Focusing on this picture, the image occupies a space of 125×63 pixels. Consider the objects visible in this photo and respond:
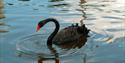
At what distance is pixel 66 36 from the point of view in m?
11.2

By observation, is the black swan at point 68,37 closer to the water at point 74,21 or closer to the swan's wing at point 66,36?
the swan's wing at point 66,36

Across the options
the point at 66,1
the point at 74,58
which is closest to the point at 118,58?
the point at 74,58

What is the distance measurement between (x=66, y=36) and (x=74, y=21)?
2.21 meters

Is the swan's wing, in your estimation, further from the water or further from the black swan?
the water

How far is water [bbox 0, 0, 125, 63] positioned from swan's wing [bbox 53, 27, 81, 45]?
0.47m

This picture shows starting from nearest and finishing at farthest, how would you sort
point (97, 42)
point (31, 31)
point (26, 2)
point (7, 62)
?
1. point (7, 62)
2. point (97, 42)
3. point (31, 31)
4. point (26, 2)

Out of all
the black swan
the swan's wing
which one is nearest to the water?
the black swan

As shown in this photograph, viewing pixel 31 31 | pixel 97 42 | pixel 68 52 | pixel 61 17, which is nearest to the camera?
pixel 68 52

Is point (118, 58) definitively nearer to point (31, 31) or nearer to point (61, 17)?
point (31, 31)

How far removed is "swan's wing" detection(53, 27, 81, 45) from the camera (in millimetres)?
10992

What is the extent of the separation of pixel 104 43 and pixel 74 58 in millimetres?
1480

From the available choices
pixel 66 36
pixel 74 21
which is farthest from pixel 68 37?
pixel 74 21

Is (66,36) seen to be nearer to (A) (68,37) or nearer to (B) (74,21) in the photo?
(A) (68,37)

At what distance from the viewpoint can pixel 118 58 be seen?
367 inches
